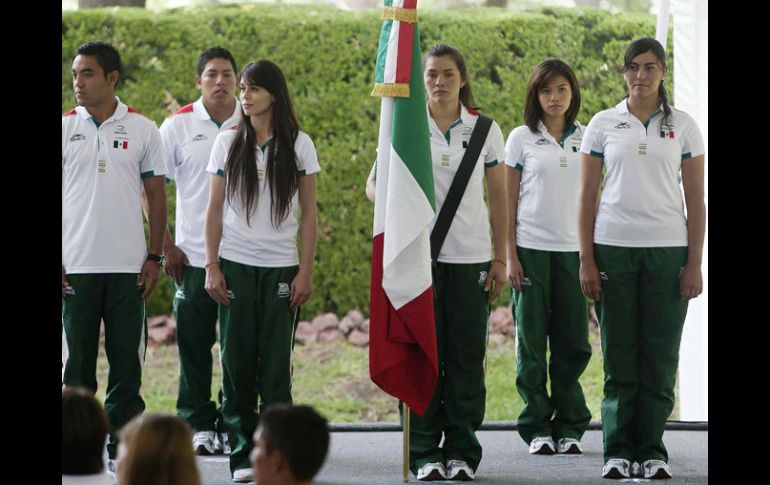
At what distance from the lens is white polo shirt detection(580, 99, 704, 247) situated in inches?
204

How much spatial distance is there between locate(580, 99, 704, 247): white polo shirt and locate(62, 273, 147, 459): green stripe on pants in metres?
1.88

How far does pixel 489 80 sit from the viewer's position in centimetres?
904

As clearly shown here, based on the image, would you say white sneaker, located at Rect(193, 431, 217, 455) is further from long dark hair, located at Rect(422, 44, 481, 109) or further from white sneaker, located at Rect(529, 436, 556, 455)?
long dark hair, located at Rect(422, 44, 481, 109)

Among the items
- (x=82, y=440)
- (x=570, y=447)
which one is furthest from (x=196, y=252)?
(x=82, y=440)

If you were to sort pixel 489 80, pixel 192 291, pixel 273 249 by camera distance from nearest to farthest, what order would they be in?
pixel 273 249 → pixel 192 291 → pixel 489 80

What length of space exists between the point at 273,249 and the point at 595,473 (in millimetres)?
1595

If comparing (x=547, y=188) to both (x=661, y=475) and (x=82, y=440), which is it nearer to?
(x=661, y=475)

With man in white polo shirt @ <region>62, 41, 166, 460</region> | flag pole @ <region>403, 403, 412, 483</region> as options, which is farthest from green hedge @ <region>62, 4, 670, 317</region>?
flag pole @ <region>403, 403, 412, 483</region>

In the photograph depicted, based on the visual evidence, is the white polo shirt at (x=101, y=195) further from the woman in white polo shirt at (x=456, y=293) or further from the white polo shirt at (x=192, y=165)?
the woman in white polo shirt at (x=456, y=293)

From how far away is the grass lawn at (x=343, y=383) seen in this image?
29.0 feet

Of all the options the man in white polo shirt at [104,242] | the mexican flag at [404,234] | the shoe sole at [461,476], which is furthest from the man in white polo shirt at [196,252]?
the shoe sole at [461,476]

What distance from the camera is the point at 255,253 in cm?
522
